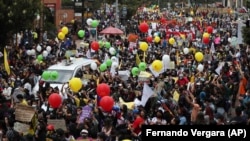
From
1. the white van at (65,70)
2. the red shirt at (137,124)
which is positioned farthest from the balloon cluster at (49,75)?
the red shirt at (137,124)

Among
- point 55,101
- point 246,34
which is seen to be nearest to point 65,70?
point 55,101

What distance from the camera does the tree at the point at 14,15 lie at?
21531mm

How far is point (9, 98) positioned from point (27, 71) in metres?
4.09

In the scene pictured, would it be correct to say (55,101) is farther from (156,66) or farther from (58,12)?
(58,12)

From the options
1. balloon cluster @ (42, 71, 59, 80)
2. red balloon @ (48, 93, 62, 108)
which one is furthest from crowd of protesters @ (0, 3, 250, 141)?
balloon cluster @ (42, 71, 59, 80)

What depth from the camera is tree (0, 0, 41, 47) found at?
21.5 metres

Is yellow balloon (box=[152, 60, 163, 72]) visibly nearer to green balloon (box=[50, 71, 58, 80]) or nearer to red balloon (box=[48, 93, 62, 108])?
green balloon (box=[50, 71, 58, 80])

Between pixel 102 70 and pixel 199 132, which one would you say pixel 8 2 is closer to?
pixel 102 70

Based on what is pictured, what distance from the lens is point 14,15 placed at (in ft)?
71.2

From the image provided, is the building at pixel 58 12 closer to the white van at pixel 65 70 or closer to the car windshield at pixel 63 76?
the white van at pixel 65 70

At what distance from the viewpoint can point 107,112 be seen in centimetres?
1348

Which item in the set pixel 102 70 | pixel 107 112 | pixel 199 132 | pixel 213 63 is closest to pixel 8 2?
pixel 102 70

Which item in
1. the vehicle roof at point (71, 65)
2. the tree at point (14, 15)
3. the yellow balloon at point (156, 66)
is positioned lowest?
the vehicle roof at point (71, 65)

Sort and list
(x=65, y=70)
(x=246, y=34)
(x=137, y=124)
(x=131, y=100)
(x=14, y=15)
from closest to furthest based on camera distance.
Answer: (x=137, y=124) < (x=131, y=100) < (x=65, y=70) < (x=14, y=15) < (x=246, y=34)
